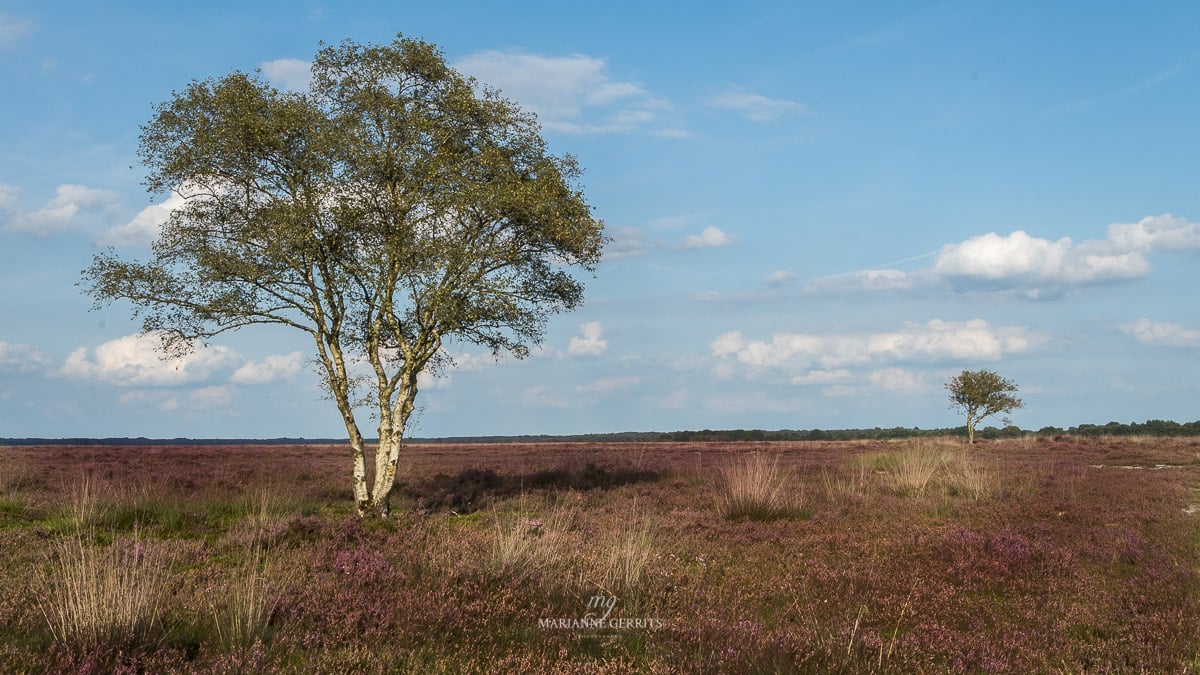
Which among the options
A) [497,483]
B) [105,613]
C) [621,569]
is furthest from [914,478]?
[105,613]

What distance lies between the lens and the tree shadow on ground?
22.5 meters

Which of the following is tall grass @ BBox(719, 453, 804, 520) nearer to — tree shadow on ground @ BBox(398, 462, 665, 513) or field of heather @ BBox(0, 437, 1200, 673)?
field of heather @ BBox(0, 437, 1200, 673)

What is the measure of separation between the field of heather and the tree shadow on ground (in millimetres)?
4555

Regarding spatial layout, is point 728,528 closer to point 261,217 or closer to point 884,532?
point 884,532

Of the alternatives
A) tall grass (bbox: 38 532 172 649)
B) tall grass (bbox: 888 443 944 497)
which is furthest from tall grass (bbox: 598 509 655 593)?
tall grass (bbox: 888 443 944 497)

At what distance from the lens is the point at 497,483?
28297 millimetres

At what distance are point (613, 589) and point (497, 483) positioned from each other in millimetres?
20088

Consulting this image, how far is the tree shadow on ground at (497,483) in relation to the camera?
73.9ft

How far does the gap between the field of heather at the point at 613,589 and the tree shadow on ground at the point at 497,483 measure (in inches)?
179

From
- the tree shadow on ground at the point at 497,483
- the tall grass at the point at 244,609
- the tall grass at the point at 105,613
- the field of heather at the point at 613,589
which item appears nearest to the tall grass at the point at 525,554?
the field of heather at the point at 613,589

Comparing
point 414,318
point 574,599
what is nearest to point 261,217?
point 414,318

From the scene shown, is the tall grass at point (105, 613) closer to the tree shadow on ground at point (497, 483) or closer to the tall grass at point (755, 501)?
the tall grass at point (755, 501)

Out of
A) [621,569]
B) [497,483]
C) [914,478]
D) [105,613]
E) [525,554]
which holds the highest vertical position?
[105,613]

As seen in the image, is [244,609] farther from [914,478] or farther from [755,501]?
[914,478]
